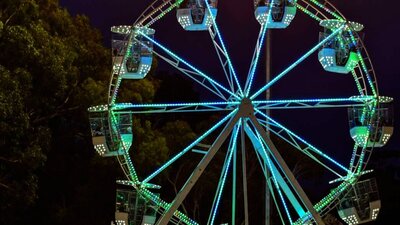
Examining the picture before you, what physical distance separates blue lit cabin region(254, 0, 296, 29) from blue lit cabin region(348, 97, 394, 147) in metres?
2.52

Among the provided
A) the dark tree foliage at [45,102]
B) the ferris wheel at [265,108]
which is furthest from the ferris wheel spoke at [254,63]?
the dark tree foliage at [45,102]

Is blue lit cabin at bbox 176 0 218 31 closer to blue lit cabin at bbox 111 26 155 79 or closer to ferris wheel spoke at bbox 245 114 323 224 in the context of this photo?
blue lit cabin at bbox 111 26 155 79

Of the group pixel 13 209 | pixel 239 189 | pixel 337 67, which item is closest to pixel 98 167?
pixel 13 209

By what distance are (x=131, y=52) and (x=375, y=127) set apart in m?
5.52

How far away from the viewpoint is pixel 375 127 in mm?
19688

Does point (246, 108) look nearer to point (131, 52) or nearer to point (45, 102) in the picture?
point (131, 52)

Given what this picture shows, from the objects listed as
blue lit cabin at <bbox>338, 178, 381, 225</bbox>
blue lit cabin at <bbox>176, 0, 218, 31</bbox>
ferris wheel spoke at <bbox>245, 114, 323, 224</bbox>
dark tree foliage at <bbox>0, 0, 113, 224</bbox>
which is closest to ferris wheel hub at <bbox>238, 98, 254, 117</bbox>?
ferris wheel spoke at <bbox>245, 114, 323, 224</bbox>

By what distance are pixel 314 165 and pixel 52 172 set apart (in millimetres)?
11890

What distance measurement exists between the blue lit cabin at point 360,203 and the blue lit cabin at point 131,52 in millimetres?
5229

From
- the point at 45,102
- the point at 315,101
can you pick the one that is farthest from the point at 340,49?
the point at 45,102

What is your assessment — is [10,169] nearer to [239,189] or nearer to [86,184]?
[86,184]

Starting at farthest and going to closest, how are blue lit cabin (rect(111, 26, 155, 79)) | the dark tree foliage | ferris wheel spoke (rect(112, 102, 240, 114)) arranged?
the dark tree foliage < blue lit cabin (rect(111, 26, 155, 79)) < ferris wheel spoke (rect(112, 102, 240, 114))

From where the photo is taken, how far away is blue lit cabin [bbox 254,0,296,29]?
66.4 feet

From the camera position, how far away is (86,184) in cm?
3031
